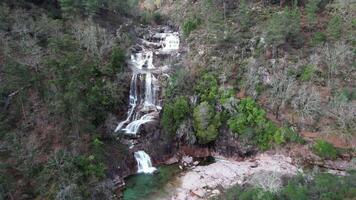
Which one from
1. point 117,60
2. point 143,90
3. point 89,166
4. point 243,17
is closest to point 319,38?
point 243,17

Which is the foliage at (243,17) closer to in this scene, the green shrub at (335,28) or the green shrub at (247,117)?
the green shrub at (335,28)

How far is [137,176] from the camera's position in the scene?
1367 inches

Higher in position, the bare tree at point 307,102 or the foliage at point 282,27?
the foliage at point 282,27

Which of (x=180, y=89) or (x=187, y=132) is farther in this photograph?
(x=180, y=89)

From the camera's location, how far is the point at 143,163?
35.9 m

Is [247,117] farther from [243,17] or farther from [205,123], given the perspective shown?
[243,17]

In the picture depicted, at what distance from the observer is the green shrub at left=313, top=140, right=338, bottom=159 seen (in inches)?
1336

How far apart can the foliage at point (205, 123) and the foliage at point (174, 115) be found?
1402 mm

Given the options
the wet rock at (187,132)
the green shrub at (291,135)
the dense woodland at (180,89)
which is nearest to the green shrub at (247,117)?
the dense woodland at (180,89)

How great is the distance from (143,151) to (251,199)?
1609cm

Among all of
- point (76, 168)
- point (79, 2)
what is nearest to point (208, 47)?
point (79, 2)

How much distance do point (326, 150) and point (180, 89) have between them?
17.6 m

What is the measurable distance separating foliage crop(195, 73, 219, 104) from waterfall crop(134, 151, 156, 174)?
9.46 m

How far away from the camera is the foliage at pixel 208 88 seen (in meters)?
38.8
